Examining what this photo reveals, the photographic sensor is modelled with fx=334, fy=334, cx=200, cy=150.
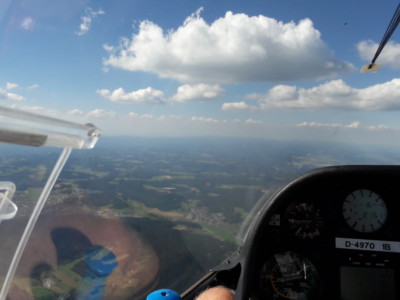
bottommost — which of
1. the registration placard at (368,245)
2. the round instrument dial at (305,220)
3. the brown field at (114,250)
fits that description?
the brown field at (114,250)

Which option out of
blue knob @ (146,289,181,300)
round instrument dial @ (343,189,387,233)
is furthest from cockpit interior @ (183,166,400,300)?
blue knob @ (146,289,181,300)

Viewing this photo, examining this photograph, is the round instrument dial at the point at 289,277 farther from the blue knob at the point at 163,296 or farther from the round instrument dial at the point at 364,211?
the blue knob at the point at 163,296

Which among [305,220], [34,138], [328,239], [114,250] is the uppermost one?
[34,138]

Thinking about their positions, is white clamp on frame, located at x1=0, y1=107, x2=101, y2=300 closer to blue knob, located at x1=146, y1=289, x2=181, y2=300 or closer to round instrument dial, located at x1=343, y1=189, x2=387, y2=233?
blue knob, located at x1=146, y1=289, x2=181, y2=300

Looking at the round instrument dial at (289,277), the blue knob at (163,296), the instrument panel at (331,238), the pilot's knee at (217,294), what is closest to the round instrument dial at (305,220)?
the instrument panel at (331,238)

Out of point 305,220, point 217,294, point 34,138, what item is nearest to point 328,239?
Result: point 305,220

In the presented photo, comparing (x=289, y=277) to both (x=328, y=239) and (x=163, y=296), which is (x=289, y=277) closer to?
(x=328, y=239)
